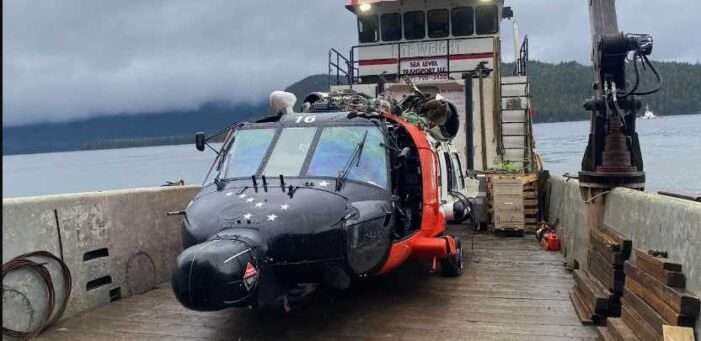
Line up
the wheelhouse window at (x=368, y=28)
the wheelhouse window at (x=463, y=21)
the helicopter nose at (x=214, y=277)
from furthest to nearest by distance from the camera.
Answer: the wheelhouse window at (x=368, y=28) → the wheelhouse window at (x=463, y=21) → the helicopter nose at (x=214, y=277)

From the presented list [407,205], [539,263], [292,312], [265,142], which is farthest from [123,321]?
[539,263]

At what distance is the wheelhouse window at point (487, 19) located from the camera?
1703cm

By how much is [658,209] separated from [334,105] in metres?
4.02

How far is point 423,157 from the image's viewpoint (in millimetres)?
6930

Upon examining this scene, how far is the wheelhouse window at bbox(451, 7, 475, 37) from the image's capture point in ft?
56.3

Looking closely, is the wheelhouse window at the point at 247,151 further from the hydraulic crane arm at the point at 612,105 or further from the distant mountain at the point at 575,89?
the distant mountain at the point at 575,89

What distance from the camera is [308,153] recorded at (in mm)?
6215

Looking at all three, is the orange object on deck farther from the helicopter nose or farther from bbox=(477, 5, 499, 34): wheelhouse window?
bbox=(477, 5, 499, 34): wheelhouse window

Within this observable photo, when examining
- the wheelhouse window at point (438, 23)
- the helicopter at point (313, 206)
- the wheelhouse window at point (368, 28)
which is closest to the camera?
the helicopter at point (313, 206)

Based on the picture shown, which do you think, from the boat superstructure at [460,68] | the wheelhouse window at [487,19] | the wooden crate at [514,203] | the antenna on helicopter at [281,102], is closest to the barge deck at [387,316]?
the antenna on helicopter at [281,102]

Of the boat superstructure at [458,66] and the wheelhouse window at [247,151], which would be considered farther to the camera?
the boat superstructure at [458,66]

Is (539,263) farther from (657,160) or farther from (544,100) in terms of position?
(544,100)

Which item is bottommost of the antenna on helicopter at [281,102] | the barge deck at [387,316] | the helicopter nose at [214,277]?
the barge deck at [387,316]

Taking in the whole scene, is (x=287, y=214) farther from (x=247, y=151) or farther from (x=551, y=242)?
(x=551, y=242)
